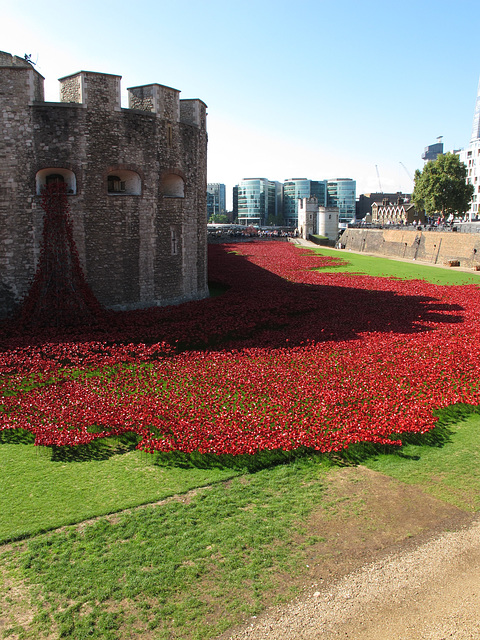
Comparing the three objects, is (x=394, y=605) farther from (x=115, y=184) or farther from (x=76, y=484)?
(x=115, y=184)

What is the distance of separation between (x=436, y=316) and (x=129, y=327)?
12170mm

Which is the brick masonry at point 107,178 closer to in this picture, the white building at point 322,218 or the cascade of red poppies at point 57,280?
the cascade of red poppies at point 57,280

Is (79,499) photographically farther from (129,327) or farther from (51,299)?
(51,299)

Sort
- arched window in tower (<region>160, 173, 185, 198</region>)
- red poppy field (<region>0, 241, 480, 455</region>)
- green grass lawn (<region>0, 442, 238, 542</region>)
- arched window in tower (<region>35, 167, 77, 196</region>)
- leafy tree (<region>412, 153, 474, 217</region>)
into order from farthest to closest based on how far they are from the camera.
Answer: leafy tree (<region>412, 153, 474, 217</region>), arched window in tower (<region>160, 173, 185, 198</region>), arched window in tower (<region>35, 167, 77, 196</region>), red poppy field (<region>0, 241, 480, 455</region>), green grass lawn (<region>0, 442, 238, 542</region>)

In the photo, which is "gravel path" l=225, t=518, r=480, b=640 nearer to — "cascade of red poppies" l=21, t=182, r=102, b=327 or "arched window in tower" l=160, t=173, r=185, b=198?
"cascade of red poppies" l=21, t=182, r=102, b=327

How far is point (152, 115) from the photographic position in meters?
20.9

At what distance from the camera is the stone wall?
43938 mm

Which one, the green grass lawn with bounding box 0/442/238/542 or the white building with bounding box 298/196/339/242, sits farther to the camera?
the white building with bounding box 298/196/339/242

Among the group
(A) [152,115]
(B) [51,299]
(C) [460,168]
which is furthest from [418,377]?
(C) [460,168]

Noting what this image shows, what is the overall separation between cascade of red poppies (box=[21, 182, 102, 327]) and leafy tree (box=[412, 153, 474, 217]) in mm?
67185

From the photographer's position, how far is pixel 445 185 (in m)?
75.0

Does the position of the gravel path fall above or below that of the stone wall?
below

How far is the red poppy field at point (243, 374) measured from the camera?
1053cm

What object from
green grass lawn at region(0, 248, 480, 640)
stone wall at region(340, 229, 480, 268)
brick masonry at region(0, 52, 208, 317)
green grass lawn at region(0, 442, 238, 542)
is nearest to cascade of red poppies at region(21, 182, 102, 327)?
brick masonry at region(0, 52, 208, 317)
